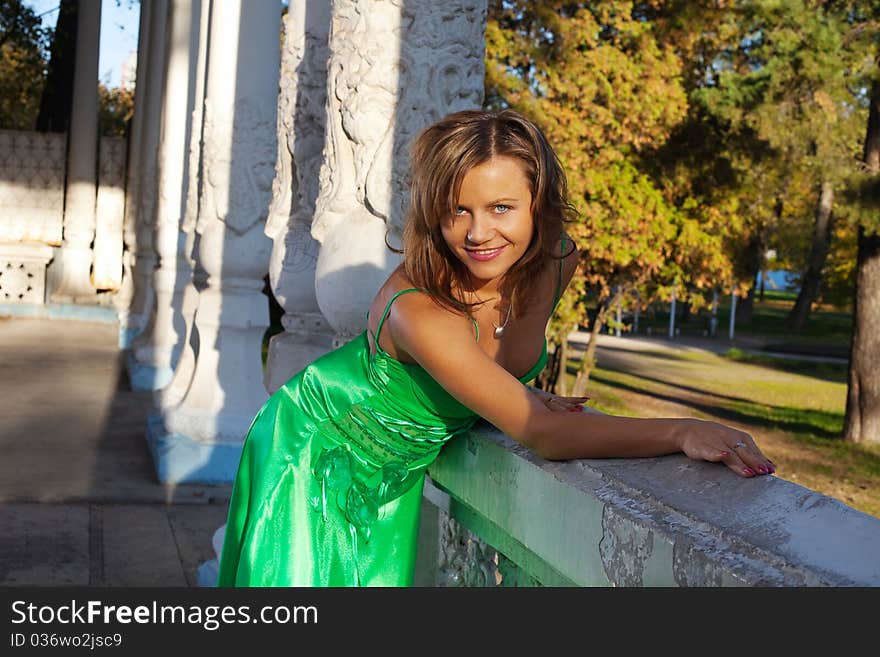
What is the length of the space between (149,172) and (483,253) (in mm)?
10494

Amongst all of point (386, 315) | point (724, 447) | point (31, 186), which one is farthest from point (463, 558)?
point (31, 186)

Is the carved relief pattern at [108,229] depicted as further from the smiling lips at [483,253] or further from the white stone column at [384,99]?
the smiling lips at [483,253]

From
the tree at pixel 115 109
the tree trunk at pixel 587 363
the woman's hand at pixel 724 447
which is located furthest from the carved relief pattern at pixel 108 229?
the tree at pixel 115 109

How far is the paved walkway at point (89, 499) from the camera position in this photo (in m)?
4.74

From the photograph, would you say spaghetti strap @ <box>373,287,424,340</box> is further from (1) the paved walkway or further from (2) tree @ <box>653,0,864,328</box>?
(2) tree @ <box>653,0,864,328</box>

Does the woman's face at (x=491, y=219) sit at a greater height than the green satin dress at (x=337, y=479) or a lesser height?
greater

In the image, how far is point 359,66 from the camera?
3.43 meters

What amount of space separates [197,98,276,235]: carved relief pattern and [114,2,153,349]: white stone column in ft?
21.9

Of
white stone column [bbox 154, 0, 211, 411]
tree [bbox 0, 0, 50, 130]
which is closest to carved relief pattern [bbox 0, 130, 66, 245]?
tree [bbox 0, 0, 50, 130]

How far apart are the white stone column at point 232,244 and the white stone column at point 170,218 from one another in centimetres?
304

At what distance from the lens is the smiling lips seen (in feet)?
7.36

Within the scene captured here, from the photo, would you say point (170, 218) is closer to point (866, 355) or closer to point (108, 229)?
point (108, 229)

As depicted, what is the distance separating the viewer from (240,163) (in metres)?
6.44

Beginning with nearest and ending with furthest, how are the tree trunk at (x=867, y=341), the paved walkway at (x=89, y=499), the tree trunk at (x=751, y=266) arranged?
the paved walkway at (x=89, y=499), the tree trunk at (x=867, y=341), the tree trunk at (x=751, y=266)
